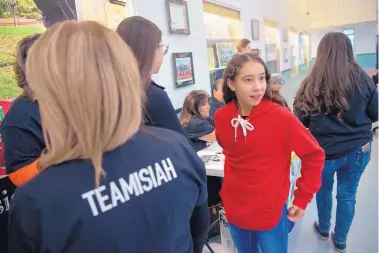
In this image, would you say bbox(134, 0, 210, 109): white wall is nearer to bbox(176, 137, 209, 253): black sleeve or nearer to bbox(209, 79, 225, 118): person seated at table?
bbox(209, 79, 225, 118): person seated at table

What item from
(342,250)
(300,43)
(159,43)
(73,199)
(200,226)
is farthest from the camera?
(300,43)

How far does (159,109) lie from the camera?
1.06m

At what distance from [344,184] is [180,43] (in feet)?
6.64

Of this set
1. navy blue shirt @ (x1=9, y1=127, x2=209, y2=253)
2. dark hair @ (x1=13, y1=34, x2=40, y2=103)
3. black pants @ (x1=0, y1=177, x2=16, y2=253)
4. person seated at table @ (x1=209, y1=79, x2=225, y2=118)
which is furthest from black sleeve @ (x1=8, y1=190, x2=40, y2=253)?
person seated at table @ (x1=209, y1=79, x2=225, y2=118)

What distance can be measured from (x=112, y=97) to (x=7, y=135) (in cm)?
80

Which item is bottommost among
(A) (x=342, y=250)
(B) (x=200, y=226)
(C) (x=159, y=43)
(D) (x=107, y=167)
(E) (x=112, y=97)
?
(A) (x=342, y=250)

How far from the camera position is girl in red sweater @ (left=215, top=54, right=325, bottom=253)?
1.23 metres

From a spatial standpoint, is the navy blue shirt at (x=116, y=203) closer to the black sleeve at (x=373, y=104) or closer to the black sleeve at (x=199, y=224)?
the black sleeve at (x=199, y=224)

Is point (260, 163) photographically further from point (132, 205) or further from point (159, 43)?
point (132, 205)

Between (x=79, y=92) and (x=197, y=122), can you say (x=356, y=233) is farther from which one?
(x=79, y=92)

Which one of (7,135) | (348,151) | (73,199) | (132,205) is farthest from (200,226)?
(348,151)

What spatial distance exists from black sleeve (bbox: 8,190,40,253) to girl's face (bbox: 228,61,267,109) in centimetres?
98

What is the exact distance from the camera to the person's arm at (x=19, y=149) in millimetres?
1134

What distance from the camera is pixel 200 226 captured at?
0.85 m
